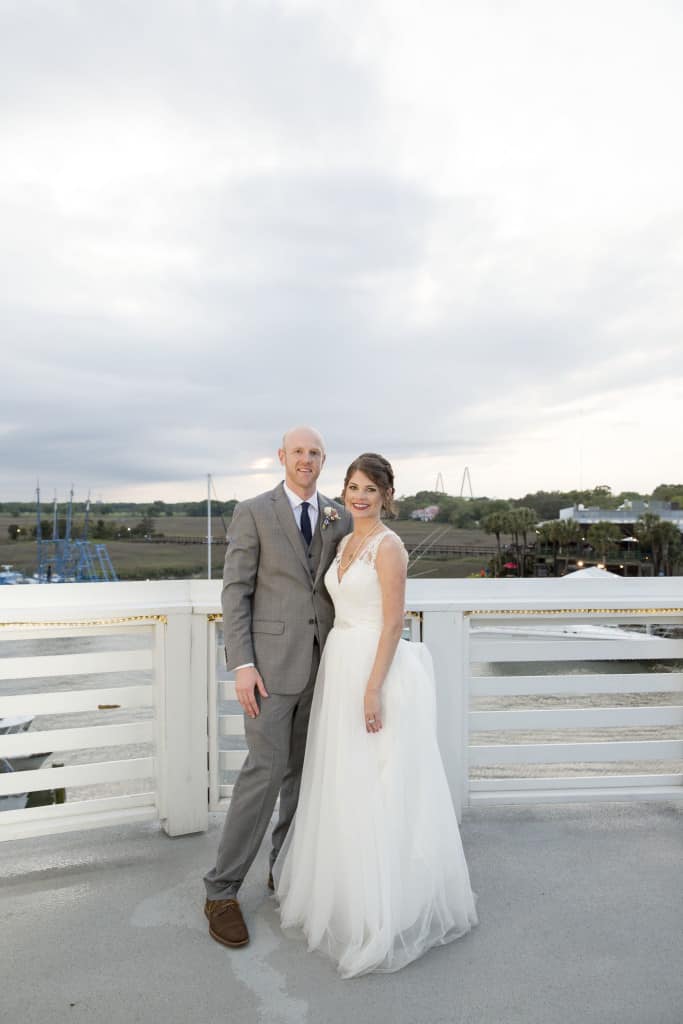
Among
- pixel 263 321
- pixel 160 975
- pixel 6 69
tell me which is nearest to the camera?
pixel 160 975

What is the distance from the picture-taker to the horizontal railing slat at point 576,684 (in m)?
2.90

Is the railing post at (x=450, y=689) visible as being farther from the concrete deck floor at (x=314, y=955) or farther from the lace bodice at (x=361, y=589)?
the lace bodice at (x=361, y=589)

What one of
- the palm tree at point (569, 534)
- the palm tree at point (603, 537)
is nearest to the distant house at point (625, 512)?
the palm tree at point (569, 534)

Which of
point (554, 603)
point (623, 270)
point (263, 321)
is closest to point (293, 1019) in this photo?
point (554, 603)

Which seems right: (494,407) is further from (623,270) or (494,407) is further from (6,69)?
(6,69)

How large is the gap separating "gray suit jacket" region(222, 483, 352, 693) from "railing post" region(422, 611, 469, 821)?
0.88 m

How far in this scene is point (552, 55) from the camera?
236 inches

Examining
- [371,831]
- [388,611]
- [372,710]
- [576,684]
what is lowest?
[371,831]

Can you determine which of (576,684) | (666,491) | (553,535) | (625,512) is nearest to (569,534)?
(553,535)

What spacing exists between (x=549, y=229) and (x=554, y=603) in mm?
19116

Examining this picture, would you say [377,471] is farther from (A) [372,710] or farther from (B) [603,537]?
(B) [603,537]

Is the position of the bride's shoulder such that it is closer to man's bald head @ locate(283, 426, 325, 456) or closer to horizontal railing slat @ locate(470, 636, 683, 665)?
man's bald head @ locate(283, 426, 325, 456)

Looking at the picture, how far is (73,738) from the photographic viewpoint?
8.45 ft

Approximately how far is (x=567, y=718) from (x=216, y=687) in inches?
58.6
